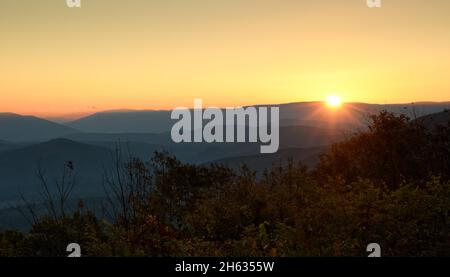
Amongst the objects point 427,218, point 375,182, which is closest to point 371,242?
point 427,218

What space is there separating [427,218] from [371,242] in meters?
1.25

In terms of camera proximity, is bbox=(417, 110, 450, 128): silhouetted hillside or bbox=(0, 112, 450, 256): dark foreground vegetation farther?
bbox=(417, 110, 450, 128): silhouetted hillside

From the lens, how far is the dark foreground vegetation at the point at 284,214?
7.61m

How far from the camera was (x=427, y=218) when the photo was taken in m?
8.39

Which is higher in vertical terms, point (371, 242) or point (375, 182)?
point (375, 182)

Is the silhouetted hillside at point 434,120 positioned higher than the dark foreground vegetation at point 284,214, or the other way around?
the silhouetted hillside at point 434,120

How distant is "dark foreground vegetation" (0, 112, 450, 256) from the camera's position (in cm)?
761

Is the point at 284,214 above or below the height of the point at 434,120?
below

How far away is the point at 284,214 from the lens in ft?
31.9

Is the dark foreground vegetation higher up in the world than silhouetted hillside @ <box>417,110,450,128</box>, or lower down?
lower down

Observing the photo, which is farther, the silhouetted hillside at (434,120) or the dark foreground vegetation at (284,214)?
the silhouetted hillside at (434,120)

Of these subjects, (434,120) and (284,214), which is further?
(434,120)
